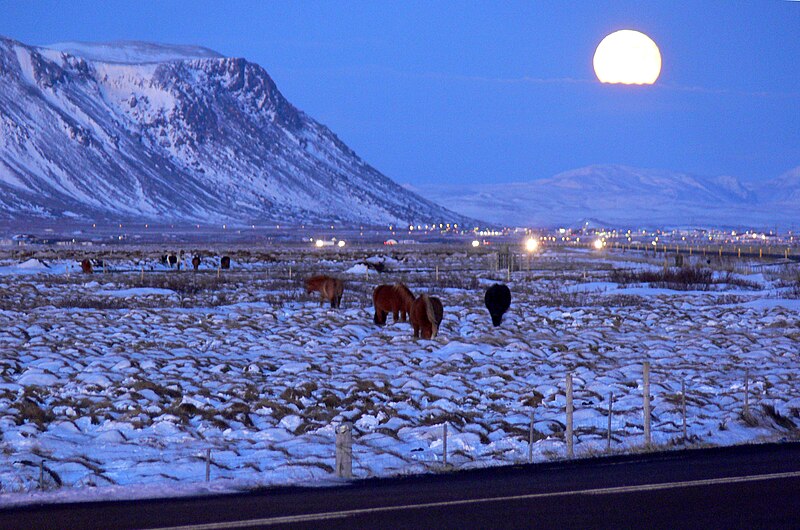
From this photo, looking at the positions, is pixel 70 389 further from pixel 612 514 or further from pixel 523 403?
pixel 612 514

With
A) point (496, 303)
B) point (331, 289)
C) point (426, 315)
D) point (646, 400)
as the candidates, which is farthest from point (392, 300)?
point (646, 400)

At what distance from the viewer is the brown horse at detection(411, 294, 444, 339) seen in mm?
23562

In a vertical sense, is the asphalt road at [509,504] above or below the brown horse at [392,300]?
below

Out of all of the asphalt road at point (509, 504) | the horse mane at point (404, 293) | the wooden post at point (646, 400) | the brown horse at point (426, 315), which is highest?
the horse mane at point (404, 293)

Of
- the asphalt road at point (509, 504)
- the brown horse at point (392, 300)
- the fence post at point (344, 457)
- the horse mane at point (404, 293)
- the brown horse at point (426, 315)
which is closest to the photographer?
the asphalt road at point (509, 504)

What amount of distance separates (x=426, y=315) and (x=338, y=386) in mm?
6742

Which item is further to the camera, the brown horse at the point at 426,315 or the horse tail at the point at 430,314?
the brown horse at the point at 426,315

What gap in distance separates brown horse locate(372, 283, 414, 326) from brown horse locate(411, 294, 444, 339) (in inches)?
75.5

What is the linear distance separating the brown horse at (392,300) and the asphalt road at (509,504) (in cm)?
1536

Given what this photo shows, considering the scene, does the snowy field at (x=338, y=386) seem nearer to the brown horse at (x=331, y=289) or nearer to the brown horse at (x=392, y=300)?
the brown horse at (x=392, y=300)

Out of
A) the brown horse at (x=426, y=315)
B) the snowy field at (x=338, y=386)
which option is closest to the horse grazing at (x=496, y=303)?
the snowy field at (x=338, y=386)

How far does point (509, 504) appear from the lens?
9.09m

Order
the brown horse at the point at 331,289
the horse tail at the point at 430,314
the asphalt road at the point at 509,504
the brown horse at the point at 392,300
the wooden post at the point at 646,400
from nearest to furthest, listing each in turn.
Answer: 1. the asphalt road at the point at 509,504
2. the wooden post at the point at 646,400
3. the horse tail at the point at 430,314
4. the brown horse at the point at 392,300
5. the brown horse at the point at 331,289

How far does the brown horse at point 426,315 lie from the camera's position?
23562 millimetres
